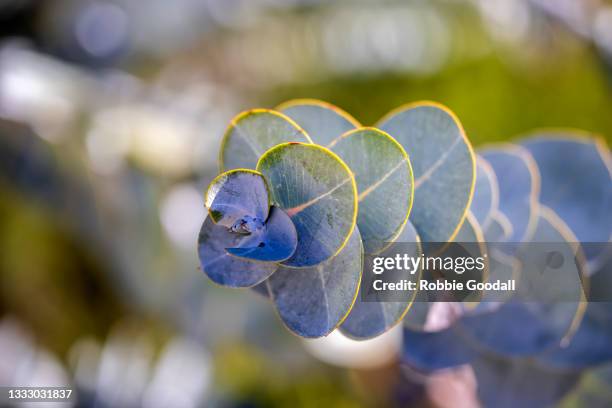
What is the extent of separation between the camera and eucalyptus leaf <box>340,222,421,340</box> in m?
0.26

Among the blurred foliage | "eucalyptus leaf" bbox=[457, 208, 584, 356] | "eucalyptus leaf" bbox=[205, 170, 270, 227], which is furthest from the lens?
the blurred foliage

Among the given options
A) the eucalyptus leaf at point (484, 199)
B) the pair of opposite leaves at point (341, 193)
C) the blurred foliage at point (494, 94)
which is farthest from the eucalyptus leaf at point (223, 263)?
the blurred foliage at point (494, 94)

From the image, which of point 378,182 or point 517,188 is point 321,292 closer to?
point 378,182

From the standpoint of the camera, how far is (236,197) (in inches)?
9.1

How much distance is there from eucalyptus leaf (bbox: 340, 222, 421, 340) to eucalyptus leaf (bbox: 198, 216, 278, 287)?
0.05 meters

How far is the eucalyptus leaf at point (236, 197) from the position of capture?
0.75ft

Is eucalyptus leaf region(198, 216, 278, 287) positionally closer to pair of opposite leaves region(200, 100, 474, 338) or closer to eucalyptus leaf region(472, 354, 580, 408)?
pair of opposite leaves region(200, 100, 474, 338)

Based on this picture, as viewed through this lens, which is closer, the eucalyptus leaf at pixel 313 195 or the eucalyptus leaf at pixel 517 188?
the eucalyptus leaf at pixel 313 195

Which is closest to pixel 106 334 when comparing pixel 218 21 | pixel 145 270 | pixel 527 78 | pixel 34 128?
pixel 145 270

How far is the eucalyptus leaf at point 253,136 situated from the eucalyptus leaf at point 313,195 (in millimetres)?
20

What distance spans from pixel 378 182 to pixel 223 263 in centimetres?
7

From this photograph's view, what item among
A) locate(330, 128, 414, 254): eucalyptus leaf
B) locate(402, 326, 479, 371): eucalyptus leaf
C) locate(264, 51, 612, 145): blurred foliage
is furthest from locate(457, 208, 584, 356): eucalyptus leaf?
locate(264, 51, 612, 145): blurred foliage

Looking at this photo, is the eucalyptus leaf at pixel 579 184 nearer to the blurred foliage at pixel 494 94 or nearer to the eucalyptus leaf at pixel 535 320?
the eucalyptus leaf at pixel 535 320

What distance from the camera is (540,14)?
3.13ft
